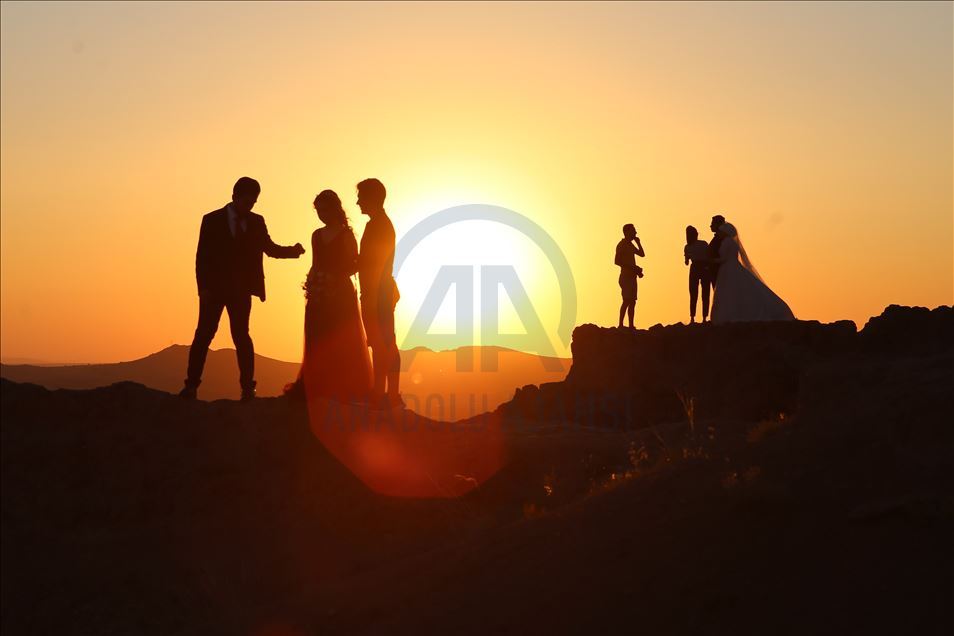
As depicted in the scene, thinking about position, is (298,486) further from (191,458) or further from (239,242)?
(239,242)

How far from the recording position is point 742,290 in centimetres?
1730

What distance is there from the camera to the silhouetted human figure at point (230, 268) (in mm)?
9234

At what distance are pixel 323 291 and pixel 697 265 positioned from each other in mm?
10130

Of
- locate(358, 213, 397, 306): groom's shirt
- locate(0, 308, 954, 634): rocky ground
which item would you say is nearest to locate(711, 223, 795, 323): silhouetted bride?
locate(0, 308, 954, 634): rocky ground

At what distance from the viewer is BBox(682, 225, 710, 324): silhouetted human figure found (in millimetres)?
18031

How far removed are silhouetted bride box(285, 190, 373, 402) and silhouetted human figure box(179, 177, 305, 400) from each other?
1.76 feet

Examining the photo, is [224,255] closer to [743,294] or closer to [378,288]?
[378,288]

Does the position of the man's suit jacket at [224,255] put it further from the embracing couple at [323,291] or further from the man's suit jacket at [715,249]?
the man's suit jacket at [715,249]

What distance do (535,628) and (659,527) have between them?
109 centimetres

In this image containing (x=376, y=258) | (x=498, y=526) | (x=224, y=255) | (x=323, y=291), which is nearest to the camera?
(x=498, y=526)

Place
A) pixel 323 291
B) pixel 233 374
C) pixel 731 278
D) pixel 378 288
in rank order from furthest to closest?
pixel 233 374 → pixel 731 278 → pixel 378 288 → pixel 323 291

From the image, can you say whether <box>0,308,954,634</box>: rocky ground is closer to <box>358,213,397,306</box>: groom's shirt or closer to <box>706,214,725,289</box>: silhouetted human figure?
<box>358,213,397,306</box>: groom's shirt

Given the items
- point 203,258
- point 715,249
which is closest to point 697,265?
point 715,249

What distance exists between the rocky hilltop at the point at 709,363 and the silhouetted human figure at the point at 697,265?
748mm
